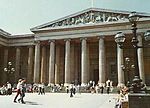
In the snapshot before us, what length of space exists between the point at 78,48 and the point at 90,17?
7.79m

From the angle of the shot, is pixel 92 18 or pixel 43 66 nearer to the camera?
pixel 92 18

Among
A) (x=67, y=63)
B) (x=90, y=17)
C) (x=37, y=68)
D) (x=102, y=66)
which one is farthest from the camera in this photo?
(x=37, y=68)

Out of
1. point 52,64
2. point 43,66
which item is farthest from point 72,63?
point 43,66

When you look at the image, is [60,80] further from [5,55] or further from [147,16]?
[147,16]

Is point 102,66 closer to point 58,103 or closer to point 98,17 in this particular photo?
point 98,17

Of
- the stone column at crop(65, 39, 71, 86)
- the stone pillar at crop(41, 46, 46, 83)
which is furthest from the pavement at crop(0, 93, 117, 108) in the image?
the stone pillar at crop(41, 46, 46, 83)

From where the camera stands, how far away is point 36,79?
44.0 meters

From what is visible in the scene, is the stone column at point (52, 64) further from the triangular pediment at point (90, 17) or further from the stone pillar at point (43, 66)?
the triangular pediment at point (90, 17)

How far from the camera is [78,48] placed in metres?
48.5

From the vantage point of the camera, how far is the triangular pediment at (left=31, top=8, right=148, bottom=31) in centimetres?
4166

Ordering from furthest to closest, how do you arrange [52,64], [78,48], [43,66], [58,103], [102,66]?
[78,48], [43,66], [52,64], [102,66], [58,103]

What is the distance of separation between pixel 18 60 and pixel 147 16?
26.6 metres

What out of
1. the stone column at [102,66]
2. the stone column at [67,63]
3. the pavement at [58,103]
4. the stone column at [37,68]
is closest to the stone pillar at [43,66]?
the stone column at [37,68]

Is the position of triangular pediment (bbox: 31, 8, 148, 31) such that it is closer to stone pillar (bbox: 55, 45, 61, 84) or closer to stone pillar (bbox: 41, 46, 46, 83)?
stone pillar (bbox: 55, 45, 61, 84)
